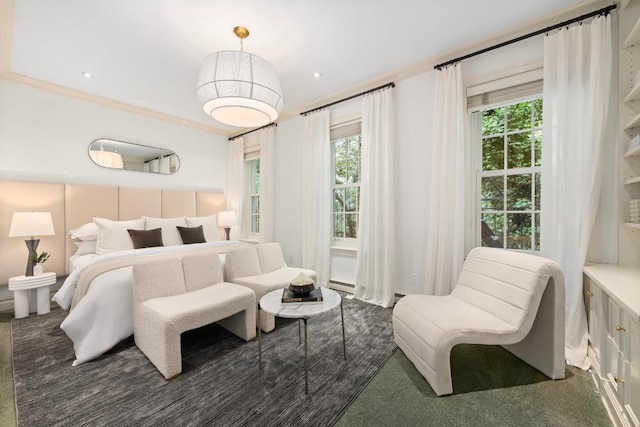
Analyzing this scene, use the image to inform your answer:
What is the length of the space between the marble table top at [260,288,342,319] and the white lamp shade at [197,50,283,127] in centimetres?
156

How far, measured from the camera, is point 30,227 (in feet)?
8.81

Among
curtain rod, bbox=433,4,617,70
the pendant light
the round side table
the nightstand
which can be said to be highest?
curtain rod, bbox=433,4,617,70

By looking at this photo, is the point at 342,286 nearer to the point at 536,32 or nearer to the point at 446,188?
the point at 446,188

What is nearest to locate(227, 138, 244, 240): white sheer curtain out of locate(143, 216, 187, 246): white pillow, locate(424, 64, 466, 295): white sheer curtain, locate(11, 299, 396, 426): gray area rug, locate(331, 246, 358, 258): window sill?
locate(143, 216, 187, 246): white pillow

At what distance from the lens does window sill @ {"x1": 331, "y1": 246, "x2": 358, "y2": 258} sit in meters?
3.59

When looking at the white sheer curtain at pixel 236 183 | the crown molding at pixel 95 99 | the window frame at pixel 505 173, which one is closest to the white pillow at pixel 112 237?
the crown molding at pixel 95 99

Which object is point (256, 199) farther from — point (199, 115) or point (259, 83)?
point (259, 83)

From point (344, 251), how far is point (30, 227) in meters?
3.47

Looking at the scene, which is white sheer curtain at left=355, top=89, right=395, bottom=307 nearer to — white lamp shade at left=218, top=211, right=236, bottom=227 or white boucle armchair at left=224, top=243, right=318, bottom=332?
white boucle armchair at left=224, top=243, right=318, bottom=332

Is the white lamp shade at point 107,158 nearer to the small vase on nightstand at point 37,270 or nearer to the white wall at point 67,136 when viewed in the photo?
the white wall at point 67,136

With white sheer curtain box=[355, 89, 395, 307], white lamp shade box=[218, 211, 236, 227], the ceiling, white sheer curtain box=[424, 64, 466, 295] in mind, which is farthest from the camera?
white lamp shade box=[218, 211, 236, 227]

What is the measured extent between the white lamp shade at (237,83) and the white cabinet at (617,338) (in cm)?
250

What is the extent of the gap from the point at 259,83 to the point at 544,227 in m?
2.62

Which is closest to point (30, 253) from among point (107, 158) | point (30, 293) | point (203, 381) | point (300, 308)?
point (30, 293)
